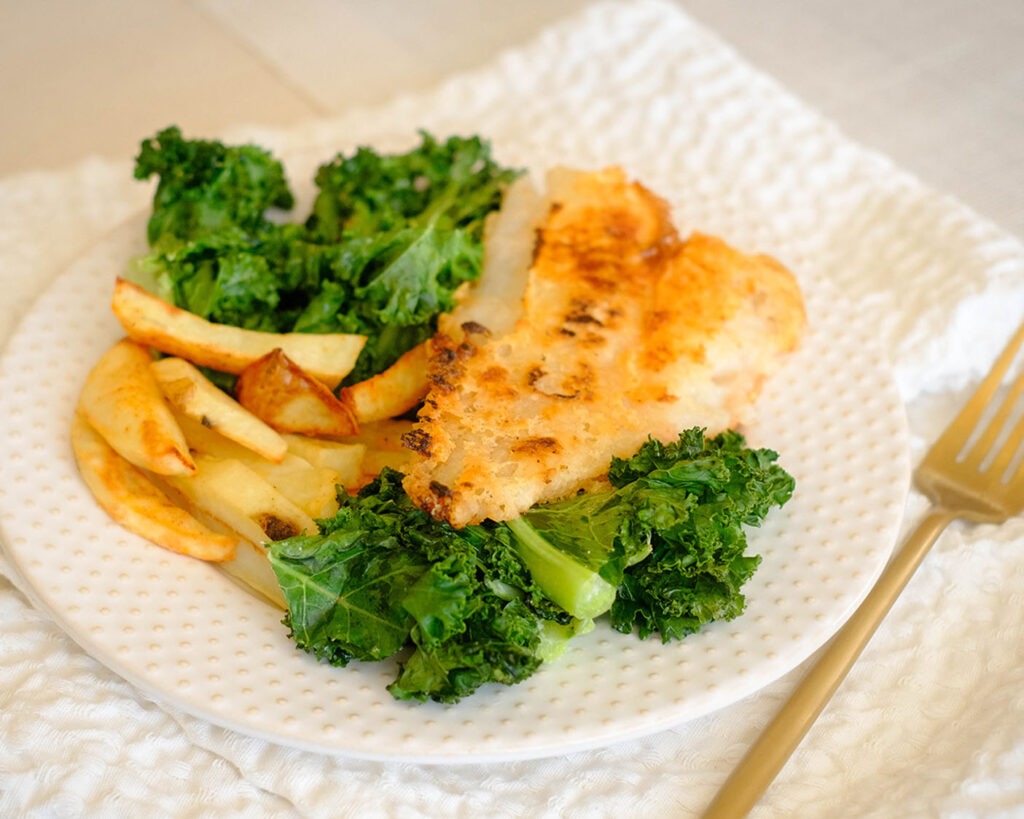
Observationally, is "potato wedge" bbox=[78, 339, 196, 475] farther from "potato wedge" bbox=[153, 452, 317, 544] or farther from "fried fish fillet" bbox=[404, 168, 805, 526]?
"fried fish fillet" bbox=[404, 168, 805, 526]

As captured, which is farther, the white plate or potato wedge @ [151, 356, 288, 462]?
potato wedge @ [151, 356, 288, 462]

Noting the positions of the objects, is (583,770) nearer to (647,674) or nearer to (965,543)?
(647,674)

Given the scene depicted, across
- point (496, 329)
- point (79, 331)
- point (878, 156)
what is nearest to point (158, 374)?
point (79, 331)

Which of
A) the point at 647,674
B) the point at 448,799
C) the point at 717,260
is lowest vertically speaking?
the point at 448,799

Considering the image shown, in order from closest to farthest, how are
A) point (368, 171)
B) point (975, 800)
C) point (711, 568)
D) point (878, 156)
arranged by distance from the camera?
point (975, 800)
point (711, 568)
point (368, 171)
point (878, 156)

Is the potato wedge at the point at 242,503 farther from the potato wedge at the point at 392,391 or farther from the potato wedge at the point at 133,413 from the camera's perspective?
the potato wedge at the point at 392,391

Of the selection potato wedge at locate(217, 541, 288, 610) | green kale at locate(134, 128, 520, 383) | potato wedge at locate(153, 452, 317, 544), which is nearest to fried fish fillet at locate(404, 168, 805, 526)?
green kale at locate(134, 128, 520, 383)

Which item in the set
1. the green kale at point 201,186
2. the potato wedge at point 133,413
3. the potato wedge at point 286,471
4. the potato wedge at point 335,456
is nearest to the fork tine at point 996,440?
the potato wedge at point 335,456
